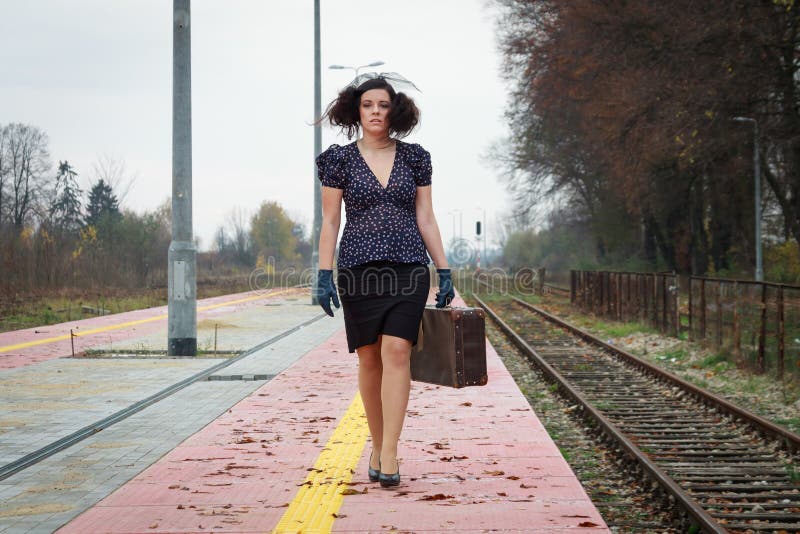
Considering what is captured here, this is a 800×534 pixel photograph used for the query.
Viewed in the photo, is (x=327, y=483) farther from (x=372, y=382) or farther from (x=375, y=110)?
(x=375, y=110)

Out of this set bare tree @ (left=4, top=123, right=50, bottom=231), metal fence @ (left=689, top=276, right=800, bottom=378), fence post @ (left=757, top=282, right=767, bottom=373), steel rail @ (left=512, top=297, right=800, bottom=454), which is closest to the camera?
steel rail @ (left=512, top=297, right=800, bottom=454)

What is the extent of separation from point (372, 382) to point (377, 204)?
3.15ft

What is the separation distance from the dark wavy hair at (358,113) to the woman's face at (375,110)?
Result: 32 millimetres

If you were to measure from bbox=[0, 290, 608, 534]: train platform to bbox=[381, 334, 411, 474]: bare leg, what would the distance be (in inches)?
15.3

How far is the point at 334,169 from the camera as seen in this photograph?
5.33 metres

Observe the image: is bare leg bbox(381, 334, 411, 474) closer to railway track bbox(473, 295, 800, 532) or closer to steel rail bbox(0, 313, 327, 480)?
railway track bbox(473, 295, 800, 532)

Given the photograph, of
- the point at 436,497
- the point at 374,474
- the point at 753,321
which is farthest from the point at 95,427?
the point at 753,321

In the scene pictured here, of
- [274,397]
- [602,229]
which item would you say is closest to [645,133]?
[274,397]

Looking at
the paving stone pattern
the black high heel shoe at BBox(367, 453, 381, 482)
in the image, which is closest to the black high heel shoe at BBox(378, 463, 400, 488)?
the black high heel shoe at BBox(367, 453, 381, 482)

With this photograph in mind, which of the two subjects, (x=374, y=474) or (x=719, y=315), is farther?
(x=719, y=315)

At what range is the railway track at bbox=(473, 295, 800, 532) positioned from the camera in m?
5.86

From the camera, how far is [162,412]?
8.85m

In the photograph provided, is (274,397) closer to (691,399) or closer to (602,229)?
(691,399)

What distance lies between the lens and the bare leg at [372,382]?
17.6 ft
